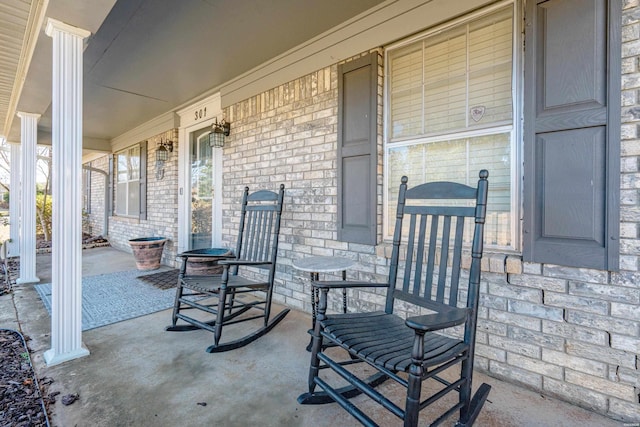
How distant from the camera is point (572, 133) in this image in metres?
1.61

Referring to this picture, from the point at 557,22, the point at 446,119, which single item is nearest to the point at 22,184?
the point at 446,119

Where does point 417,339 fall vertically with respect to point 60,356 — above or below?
above

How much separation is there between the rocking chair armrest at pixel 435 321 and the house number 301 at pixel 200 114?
429 centimetres

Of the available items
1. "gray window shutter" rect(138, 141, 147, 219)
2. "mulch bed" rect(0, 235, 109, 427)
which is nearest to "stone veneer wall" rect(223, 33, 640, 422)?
"mulch bed" rect(0, 235, 109, 427)

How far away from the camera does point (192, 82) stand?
389 cm

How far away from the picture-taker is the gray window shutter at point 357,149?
8.11 ft

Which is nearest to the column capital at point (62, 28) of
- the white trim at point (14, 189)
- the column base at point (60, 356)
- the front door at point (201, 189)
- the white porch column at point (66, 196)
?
the white porch column at point (66, 196)

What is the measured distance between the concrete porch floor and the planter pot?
2104 mm

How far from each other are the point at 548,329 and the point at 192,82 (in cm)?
429

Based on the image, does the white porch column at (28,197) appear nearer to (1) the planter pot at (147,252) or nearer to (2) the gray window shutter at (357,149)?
(1) the planter pot at (147,252)

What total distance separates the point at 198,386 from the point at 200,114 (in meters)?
3.88

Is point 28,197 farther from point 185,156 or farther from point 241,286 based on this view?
point 241,286

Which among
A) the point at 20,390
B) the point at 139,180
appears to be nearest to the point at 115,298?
the point at 20,390

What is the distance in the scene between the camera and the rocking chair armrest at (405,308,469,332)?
1.11 meters
